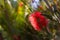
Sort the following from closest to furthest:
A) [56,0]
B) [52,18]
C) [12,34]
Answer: [12,34] → [52,18] → [56,0]

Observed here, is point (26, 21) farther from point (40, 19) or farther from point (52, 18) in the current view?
point (52, 18)

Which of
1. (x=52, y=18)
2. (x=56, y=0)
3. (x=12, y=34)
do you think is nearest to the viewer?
(x=12, y=34)

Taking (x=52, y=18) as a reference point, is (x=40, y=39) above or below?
below

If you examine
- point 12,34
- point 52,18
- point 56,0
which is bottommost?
point 12,34

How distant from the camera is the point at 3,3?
457 millimetres

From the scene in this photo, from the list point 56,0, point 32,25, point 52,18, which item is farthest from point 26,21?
point 56,0

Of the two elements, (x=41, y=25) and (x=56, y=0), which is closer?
(x=41, y=25)

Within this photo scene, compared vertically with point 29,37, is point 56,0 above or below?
above

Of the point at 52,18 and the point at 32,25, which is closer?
the point at 32,25

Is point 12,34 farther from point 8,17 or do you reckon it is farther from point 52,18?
point 52,18

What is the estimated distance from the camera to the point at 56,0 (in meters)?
0.91

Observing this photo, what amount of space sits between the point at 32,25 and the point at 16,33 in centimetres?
6

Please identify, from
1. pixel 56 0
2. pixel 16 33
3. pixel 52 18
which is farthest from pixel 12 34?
pixel 56 0

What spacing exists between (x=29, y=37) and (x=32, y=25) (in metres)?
0.04
